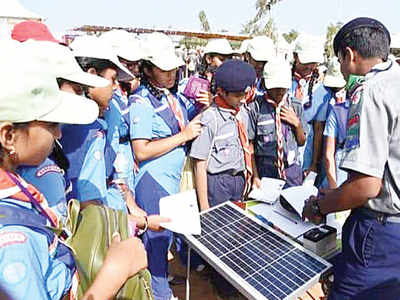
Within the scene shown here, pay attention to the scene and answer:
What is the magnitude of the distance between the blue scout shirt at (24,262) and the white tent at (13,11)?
7223 millimetres

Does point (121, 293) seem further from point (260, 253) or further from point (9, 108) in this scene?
point (9, 108)

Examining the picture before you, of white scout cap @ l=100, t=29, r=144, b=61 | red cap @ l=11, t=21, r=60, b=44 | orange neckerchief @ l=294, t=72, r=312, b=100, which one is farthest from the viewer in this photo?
orange neckerchief @ l=294, t=72, r=312, b=100

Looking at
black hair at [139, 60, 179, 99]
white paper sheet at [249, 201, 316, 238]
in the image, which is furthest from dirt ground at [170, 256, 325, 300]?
black hair at [139, 60, 179, 99]

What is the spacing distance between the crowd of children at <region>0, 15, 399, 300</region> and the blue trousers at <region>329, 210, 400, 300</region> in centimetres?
19

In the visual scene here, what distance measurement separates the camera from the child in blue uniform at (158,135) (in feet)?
8.65

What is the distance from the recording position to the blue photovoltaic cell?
61.9 inches

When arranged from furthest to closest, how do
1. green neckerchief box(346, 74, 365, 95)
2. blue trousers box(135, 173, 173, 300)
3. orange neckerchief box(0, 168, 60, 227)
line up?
1. blue trousers box(135, 173, 173, 300)
2. green neckerchief box(346, 74, 365, 95)
3. orange neckerchief box(0, 168, 60, 227)

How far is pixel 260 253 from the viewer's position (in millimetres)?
1763

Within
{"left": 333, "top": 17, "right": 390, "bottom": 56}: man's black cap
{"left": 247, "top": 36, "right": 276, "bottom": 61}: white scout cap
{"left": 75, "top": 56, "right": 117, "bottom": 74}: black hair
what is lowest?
{"left": 247, "top": 36, "right": 276, "bottom": 61}: white scout cap

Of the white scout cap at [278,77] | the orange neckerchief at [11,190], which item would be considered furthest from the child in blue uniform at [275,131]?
the orange neckerchief at [11,190]

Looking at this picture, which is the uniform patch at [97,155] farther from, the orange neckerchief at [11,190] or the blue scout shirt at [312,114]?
the blue scout shirt at [312,114]

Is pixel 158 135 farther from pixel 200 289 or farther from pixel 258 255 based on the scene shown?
pixel 200 289

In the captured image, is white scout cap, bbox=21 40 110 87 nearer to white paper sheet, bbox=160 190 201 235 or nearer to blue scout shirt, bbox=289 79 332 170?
white paper sheet, bbox=160 190 201 235

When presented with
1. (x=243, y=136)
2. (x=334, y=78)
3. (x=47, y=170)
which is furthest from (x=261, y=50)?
(x=47, y=170)
